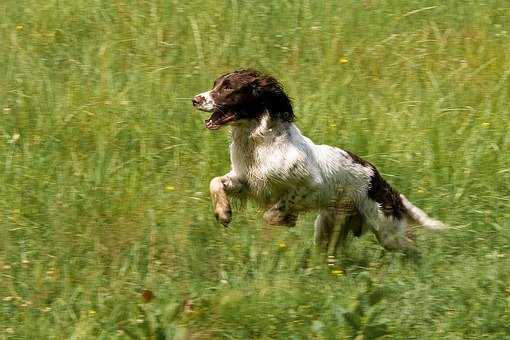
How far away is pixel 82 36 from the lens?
9078 millimetres

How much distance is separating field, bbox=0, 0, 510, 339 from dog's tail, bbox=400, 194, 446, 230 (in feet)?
0.33

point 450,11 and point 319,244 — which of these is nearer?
point 319,244

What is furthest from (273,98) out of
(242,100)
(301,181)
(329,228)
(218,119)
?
(329,228)

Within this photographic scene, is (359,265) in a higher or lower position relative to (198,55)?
lower

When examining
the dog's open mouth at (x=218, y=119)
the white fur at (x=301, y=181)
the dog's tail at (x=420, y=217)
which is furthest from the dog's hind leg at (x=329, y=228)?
the dog's open mouth at (x=218, y=119)

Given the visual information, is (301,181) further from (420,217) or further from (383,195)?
(420,217)

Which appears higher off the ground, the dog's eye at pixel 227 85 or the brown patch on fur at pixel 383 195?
the dog's eye at pixel 227 85

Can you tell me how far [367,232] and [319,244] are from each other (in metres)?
0.47

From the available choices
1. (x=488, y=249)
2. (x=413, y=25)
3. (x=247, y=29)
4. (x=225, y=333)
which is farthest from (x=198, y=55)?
(x=225, y=333)

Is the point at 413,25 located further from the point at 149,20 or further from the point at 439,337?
the point at 439,337

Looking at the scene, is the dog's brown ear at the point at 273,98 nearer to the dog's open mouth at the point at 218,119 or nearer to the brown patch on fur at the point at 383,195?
the dog's open mouth at the point at 218,119

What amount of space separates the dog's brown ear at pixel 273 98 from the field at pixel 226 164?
618mm

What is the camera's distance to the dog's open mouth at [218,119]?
6.17m

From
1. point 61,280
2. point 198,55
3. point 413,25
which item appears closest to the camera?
point 61,280
